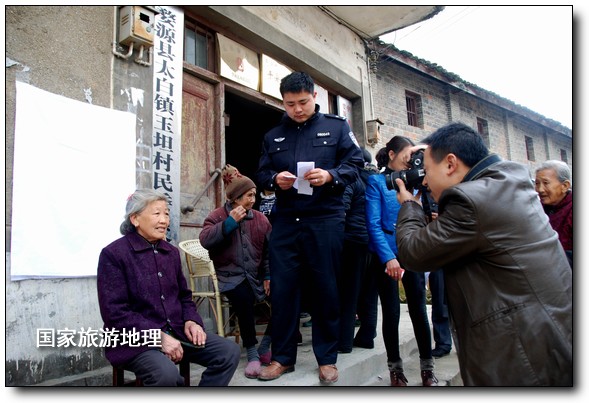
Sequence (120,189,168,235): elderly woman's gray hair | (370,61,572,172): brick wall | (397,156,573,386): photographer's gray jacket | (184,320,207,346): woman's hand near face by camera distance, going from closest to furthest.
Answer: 1. (397,156,573,386): photographer's gray jacket
2. (184,320,207,346): woman's hand near face
3. (120,189,168,235): elderly woman's gray hair
4. (370,61,572,172): brick wall

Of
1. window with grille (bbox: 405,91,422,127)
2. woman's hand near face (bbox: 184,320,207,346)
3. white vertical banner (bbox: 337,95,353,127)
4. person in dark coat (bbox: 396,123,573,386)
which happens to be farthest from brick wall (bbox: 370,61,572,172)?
person in dark coat (bbox: 396,123,573,386)

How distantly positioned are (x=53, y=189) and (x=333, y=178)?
1776 millimetres

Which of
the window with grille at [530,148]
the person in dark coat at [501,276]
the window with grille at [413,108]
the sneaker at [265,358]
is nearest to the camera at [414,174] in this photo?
the person in dark coat at [501,276]

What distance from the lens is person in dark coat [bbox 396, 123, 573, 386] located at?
4.95 ft

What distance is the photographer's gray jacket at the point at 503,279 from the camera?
1.51m

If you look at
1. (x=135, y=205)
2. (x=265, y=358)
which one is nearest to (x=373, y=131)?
(x=265, y=358)

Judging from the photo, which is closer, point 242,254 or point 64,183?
point 64,183

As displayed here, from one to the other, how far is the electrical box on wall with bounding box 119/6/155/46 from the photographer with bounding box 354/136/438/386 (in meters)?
2.06

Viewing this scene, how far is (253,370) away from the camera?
2.63m

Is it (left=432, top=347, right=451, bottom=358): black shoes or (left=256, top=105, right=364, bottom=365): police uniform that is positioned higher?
(left=256, top=105, right=364, bottom=365): police uniform

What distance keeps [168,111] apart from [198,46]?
112 cm

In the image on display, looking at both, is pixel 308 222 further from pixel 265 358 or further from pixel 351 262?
pixel 265 358

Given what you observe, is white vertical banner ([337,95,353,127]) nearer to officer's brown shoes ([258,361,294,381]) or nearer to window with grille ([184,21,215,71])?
window with grille ([184,21,215,71])

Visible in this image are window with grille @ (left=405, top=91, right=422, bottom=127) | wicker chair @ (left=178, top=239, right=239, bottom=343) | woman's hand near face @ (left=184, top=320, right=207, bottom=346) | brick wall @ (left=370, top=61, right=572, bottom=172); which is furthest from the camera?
window with grille @ (left=405, top=91, right=422, bottom=127)
